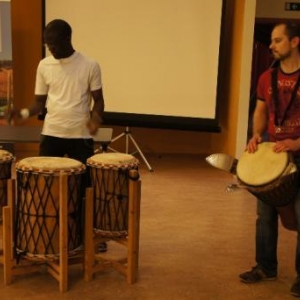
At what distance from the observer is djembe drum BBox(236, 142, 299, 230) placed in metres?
2.45

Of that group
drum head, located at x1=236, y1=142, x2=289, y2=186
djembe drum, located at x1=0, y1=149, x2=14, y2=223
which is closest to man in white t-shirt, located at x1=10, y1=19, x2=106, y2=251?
djembe drum, located at x1=0, y1=149, x2=14, y2=223

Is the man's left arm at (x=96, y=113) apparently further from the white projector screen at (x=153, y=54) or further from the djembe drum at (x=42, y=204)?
the white projector screen at (x=153, y=54)

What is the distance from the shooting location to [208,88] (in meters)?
5.80

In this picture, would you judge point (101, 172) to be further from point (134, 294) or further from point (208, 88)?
point (208, 88)

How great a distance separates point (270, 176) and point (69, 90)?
120 centimetres

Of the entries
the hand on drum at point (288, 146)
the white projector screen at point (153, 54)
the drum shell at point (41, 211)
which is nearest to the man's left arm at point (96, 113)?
the drum shell at point (41, 211)

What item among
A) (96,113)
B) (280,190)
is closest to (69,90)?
(96,113)

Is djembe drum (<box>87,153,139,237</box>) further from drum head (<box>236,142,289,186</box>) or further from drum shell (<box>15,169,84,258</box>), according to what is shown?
drum head (<box>236,142,289,186</box>)

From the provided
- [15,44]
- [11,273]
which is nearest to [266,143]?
[11,273]

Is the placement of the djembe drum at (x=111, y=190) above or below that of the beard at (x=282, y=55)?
below

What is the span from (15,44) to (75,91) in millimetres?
3905

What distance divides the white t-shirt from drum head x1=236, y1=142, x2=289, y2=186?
0.93m

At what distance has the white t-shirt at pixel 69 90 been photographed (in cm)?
284

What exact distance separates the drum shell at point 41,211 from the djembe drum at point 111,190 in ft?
0.42
